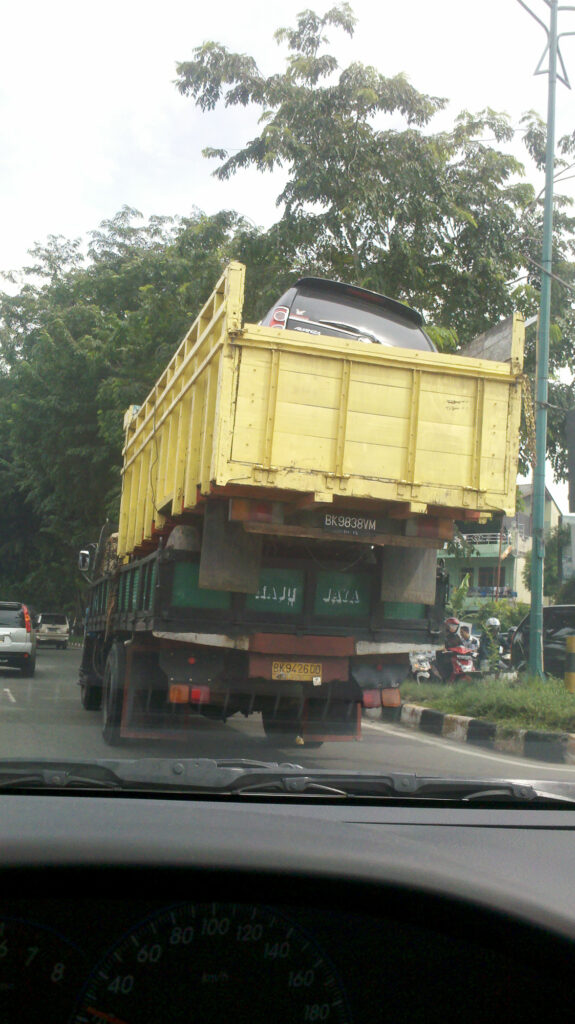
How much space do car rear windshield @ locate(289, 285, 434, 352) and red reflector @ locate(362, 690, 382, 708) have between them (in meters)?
2.65

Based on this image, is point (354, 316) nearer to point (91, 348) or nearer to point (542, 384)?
point (542, 384)

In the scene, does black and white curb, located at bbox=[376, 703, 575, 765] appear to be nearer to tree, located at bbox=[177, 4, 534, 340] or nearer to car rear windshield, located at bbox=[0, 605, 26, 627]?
tree, located at bbox=[177, 4, 534, 340]

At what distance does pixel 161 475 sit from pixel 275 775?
5468 mm

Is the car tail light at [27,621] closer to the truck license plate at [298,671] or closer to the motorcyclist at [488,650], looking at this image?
the motorcyclist at [488,650]

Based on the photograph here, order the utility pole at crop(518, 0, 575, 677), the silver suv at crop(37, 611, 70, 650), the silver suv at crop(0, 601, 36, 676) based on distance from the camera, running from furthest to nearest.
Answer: the silver suv at crop(37, 611, 70, 650) → the silver suv at crop(0, 601, 36, 676) → the utility pole at crop(518, 0, 575, 677)

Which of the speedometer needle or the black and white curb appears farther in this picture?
the black and white curb

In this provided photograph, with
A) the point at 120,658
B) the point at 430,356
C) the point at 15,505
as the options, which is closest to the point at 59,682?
the point at 120,658

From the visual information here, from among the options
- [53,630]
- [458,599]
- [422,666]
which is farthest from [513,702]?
[53,630]

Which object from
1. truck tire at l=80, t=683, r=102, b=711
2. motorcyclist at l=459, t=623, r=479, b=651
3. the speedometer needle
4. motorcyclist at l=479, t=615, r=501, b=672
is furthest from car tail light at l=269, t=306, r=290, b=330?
motorcyclist at l=459, t=623, r=479, b=651

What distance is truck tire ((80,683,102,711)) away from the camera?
32.3 ft

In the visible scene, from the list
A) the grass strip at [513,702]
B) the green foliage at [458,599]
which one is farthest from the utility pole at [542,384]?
the green foliage at [458,599]

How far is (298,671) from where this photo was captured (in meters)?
7.07

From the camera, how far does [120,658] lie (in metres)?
8.64

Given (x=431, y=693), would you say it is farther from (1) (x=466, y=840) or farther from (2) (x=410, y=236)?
(1) (x=466, y=840)
